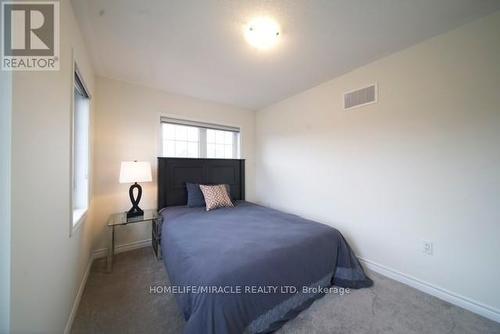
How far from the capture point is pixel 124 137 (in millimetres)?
2666

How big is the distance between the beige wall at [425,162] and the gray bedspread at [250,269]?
591 millimetres

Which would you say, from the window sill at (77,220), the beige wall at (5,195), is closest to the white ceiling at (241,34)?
the beige wall at (5,195)

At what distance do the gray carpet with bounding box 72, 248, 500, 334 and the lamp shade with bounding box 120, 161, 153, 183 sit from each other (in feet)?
3.58

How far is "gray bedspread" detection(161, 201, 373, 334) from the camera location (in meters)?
1.15

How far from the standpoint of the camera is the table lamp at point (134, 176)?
7.71ft

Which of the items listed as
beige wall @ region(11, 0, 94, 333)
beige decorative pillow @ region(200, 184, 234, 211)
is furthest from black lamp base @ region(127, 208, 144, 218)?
beige wall @ region(11, 0, 94, 333)

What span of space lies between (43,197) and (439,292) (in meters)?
3.08

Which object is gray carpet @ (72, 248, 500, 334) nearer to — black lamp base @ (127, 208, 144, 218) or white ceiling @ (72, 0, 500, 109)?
black lamp base @ (127, 208, 144, 218)

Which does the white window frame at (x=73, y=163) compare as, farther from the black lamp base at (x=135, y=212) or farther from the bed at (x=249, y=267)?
the bed at (x=249, y=267)

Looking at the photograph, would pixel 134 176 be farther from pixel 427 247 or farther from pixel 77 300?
pixel 427 247

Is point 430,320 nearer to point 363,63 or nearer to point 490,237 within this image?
point 490,237

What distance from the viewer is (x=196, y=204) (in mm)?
2863

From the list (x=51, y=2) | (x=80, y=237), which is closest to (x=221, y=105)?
(x=51, y=2)

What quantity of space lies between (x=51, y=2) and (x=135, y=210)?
2.18 m
